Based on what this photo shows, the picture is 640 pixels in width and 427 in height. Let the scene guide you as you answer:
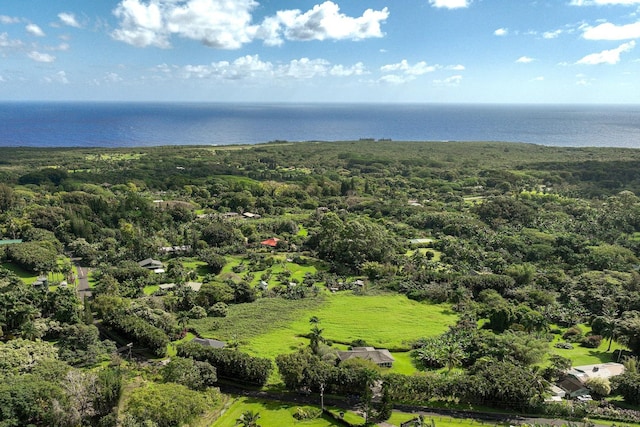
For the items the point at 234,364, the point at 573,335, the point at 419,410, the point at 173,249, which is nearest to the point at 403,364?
the point at 419,410

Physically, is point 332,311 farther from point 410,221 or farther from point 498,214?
point 498,214

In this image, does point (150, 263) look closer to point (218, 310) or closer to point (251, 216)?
point (218, 310)

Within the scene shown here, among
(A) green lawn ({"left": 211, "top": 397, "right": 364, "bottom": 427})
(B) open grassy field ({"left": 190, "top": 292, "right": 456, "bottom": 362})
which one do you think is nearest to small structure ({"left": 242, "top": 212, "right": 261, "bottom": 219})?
(B) open grassy field ({"left": 190, "top": 292, "right": 456, "bottom": 362})

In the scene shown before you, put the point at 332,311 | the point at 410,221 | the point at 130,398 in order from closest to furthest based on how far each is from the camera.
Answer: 1. the point at 130,398
2. the point at 332,311
3. the point at 410,221

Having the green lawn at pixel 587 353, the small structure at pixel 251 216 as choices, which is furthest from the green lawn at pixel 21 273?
the green lawn at pixel 587 353

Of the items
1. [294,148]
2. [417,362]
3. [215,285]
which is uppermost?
[294,148]

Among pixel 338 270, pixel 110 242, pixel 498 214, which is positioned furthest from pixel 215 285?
pixel 498 214

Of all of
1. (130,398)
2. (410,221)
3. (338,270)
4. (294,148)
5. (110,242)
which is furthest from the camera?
(294,148)

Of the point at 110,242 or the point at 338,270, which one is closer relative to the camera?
the point at 338,270
